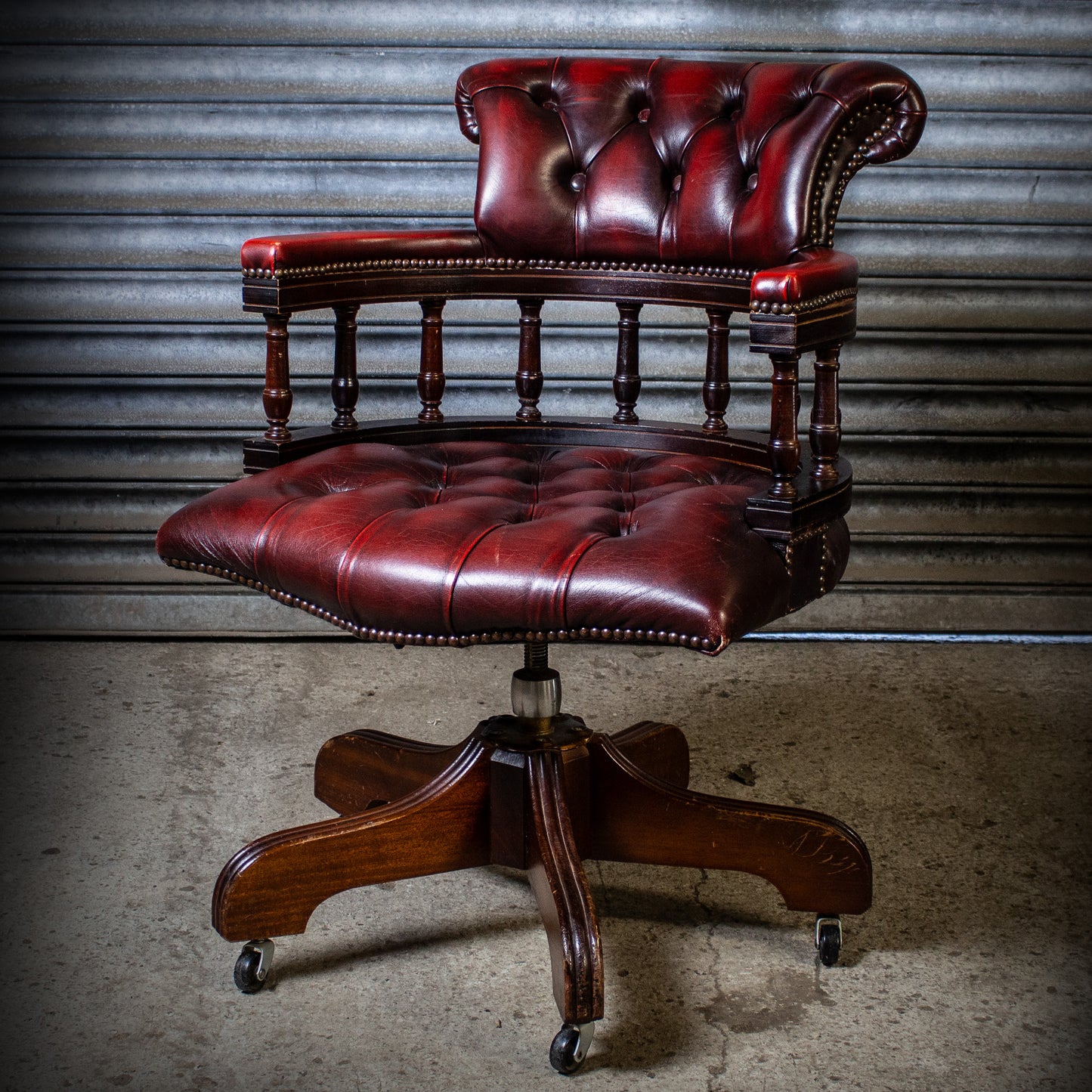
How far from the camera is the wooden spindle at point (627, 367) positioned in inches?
76.0

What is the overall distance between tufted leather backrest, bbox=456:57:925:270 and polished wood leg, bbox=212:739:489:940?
27.5 inches

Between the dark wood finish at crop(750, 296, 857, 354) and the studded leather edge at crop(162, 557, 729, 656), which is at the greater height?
the dark wood finish at crop(750, 296, 857, 354)

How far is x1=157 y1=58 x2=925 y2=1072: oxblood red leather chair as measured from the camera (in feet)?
4.39

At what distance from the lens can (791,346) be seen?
1.34 m

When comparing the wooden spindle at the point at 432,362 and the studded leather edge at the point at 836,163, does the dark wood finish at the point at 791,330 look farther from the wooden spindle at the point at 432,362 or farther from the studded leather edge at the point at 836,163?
the wooden spindle at the point at 432,362

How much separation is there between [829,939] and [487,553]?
65 centimetres

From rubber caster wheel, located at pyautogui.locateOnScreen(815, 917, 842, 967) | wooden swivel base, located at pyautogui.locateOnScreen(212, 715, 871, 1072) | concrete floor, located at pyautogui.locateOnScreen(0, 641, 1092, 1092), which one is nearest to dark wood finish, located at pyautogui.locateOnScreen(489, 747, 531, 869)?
wooden swivel base, located at pyautogui.locateOnScreen(212, 715, 871, 1072)

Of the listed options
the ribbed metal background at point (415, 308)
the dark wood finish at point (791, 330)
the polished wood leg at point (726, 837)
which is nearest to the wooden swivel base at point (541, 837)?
the polished wood leg at point (726, 837)

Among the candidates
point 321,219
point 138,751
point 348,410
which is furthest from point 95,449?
point 348,410

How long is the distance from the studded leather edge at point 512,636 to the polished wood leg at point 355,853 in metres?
0.27

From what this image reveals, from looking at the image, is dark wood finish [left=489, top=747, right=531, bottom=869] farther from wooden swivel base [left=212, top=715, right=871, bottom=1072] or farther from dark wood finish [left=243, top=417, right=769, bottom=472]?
dark wood finish [left=243, top=417, right=769, bottom=472]

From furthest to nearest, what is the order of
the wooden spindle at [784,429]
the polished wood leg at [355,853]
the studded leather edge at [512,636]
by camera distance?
the polished wood leg at [355,853], the wooden spindle at [784,429], the studded leather edge at [512,636]

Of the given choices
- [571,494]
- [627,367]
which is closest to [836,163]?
[627,367]

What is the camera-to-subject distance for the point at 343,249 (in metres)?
1.69
